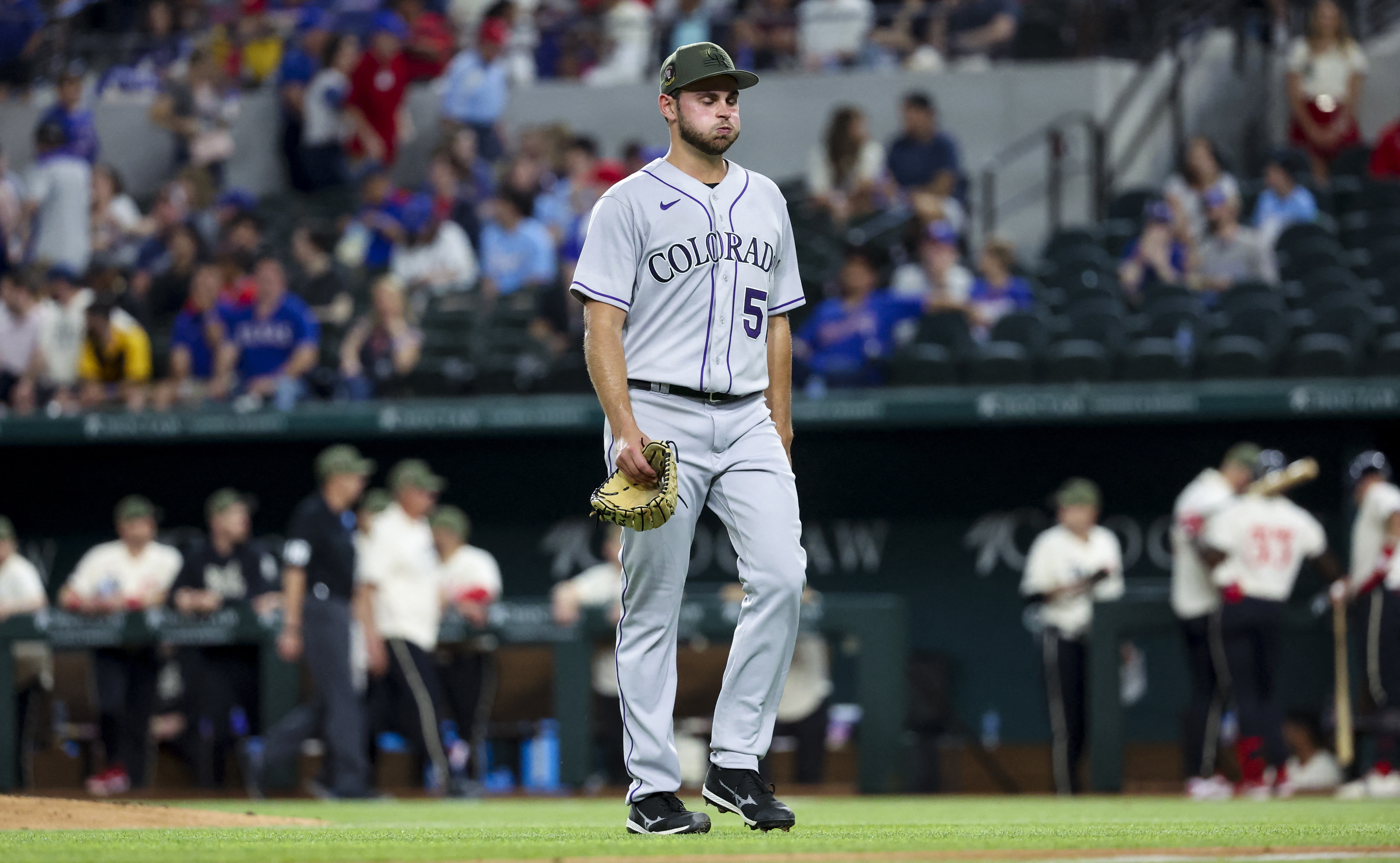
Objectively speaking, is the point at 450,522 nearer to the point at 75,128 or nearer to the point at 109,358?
the point at 109,358

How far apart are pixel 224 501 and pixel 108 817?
581cm

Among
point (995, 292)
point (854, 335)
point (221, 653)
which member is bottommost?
point (221, 653)

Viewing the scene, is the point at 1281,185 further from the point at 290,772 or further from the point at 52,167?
the point at 52,167

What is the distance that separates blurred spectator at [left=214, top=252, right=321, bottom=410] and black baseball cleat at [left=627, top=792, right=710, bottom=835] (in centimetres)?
810

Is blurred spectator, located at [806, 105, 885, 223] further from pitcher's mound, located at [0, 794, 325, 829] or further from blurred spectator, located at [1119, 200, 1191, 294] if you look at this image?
pitcher's mound, located at [0, 794, 325, 829]

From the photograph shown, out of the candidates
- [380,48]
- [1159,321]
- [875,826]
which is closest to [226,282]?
[380,48]

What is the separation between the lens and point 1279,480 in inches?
402

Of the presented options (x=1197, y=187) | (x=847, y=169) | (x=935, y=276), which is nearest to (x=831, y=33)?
(x=847, y=169)

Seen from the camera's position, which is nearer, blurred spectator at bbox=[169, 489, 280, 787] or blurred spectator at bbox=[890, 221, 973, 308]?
blurred spectator at bbox=[169, 489, 280, 787]

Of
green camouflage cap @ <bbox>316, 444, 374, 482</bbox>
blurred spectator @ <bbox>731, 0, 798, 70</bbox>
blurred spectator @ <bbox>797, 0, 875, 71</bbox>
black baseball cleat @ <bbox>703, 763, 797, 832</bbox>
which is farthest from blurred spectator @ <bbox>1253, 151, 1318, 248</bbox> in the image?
black baseball cleat @ <bbox>703, 763, 797, 832</bbox>

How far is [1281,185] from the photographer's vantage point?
512 inches

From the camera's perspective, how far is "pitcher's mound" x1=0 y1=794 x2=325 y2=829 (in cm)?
559

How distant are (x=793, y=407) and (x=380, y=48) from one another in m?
6.01

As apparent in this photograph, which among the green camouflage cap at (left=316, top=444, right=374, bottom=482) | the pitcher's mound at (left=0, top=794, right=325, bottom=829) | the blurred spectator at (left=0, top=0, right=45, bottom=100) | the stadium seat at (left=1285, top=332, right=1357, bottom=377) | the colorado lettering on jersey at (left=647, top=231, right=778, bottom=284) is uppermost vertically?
the blurred spectator at (left=0, top=0, right=45, bottom=100)
